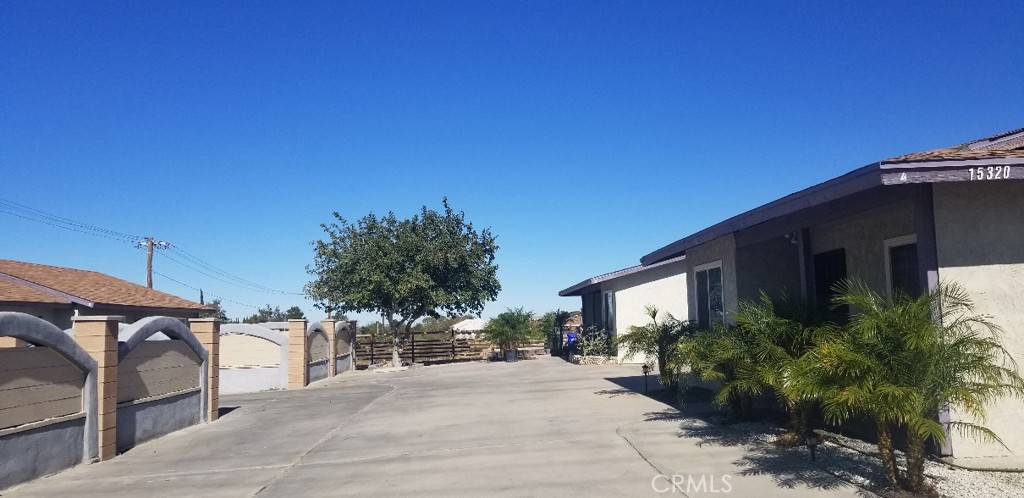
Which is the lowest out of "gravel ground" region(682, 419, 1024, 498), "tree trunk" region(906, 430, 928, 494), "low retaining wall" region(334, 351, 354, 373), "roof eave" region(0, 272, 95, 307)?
"low retaining wall" region(334, 351, 354, 373)

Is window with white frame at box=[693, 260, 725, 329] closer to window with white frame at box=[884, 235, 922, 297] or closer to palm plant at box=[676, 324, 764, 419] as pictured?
palm plant at box=[676, 324, 764, 419]

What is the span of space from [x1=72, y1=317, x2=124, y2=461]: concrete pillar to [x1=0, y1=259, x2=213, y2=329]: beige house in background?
8091 mm

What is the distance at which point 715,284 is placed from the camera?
44.1 feet

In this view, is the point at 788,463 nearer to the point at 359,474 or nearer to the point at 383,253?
the point at 359,474

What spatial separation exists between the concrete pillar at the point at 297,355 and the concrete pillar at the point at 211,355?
23.5ft

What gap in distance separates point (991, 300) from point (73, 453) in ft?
36.9

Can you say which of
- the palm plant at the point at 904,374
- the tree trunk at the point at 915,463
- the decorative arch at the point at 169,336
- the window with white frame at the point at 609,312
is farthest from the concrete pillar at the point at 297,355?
the tree trunk at the point at 915,463

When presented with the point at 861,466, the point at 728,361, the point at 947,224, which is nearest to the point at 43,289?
the point at 728,361

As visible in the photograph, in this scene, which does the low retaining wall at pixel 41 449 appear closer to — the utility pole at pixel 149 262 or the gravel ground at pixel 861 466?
the gravel ground at pixel 861 466

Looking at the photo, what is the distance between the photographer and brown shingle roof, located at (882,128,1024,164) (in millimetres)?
6844

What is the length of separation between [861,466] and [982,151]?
3428 mm

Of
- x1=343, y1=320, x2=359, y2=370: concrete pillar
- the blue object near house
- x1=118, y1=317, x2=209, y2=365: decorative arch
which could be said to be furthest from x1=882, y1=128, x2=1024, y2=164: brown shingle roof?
x1=343, y1=320, x2=359, y2=370: concrete pillar

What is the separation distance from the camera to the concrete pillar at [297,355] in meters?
22.1

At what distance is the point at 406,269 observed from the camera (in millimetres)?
28750
